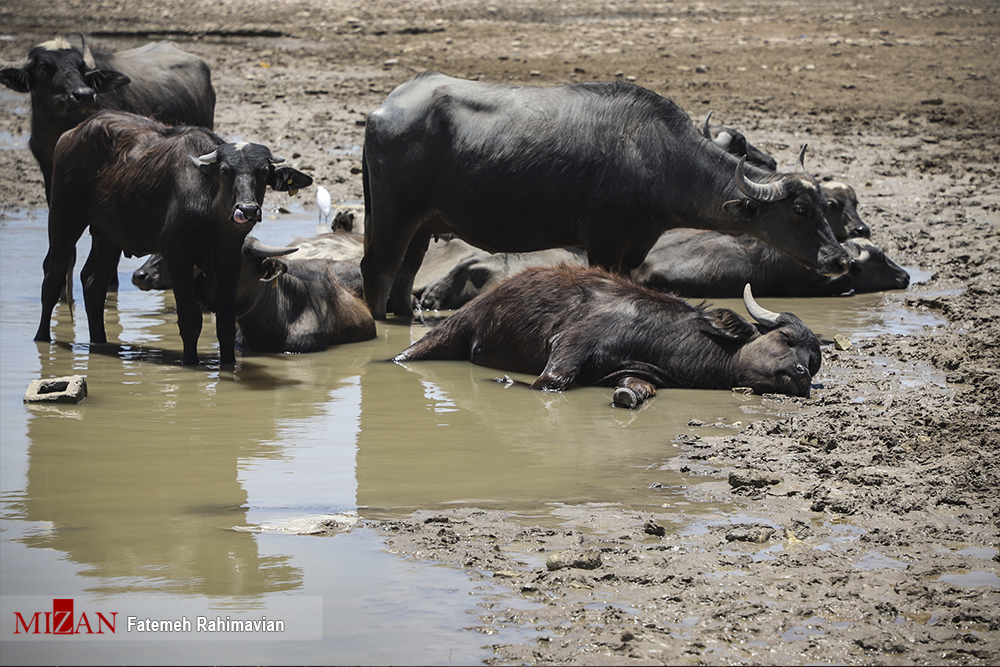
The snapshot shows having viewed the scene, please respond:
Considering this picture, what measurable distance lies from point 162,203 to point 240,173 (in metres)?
0.83

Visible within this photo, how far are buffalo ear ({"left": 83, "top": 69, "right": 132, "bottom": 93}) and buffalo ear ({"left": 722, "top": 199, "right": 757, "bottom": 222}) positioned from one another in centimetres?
554

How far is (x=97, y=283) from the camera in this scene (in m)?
8.74

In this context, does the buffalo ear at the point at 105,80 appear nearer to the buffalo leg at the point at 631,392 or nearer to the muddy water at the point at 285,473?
the muddy water at the point at 285,473

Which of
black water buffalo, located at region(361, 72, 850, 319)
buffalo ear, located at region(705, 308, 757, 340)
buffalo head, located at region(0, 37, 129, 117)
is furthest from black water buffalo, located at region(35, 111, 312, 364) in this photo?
buffalo ear, located at region(705, 308, 757, 340)

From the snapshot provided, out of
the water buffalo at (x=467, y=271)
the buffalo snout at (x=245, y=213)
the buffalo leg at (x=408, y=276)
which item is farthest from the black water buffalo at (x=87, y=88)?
the buffalo snout at (x=245, y=213)

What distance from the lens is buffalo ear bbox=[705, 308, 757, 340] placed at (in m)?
7.80

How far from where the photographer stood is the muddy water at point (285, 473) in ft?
13.3

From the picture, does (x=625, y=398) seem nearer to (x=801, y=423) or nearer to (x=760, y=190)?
(x=801, y=423)

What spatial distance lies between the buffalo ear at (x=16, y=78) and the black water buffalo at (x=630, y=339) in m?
4.90

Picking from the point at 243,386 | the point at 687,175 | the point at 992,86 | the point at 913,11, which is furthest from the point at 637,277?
the point at 913,11

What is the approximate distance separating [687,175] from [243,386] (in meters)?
3.71

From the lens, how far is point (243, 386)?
759cm

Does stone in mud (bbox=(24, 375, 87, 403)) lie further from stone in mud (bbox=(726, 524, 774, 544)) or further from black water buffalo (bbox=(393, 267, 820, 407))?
stone in mud (bbox=(726, 524, 774, 544))

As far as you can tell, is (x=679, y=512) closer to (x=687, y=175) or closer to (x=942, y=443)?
(x=942, y=443)
